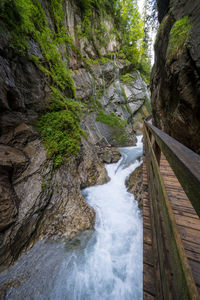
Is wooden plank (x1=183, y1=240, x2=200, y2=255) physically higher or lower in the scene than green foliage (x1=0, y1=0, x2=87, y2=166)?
lower

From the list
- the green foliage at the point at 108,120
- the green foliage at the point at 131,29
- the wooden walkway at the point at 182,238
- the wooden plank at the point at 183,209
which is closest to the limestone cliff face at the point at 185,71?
the wooden walkway at the point at 182,238

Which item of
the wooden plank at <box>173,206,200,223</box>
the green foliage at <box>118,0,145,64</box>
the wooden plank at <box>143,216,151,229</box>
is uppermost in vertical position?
the green foliage at <box>118,0,145,64</box>

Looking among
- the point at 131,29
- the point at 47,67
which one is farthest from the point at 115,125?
the point at 131,29

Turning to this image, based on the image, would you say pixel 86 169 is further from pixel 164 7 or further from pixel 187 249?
pixel 164 7

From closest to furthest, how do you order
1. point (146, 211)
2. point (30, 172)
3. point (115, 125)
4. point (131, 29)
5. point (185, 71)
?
point (146, 211) < point (185, 71) < point (30, 172) < point (115, 125) < point (131, 29)

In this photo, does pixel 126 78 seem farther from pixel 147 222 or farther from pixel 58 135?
pixel 147 222

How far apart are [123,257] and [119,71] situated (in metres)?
19.8

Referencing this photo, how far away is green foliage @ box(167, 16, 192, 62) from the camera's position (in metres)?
2.42

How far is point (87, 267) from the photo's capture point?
2742 mm

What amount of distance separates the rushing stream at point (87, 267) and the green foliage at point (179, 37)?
521 cm

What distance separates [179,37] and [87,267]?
20.5 ft

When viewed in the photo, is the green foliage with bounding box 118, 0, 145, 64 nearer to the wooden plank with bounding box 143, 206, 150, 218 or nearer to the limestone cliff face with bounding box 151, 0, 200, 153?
the limestone cliff face with bounding box 151, 0, 200, 153

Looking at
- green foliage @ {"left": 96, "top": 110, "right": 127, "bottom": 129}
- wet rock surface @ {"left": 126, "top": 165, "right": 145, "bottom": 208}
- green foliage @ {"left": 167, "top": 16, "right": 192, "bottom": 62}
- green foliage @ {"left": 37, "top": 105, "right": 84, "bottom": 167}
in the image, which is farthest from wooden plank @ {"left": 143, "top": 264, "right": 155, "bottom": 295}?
green foliage @ {"left": 96, "top": 110, "right": 127, "bottom": 129}

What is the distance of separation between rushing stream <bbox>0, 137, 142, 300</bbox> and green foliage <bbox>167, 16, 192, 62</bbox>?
5.21m
